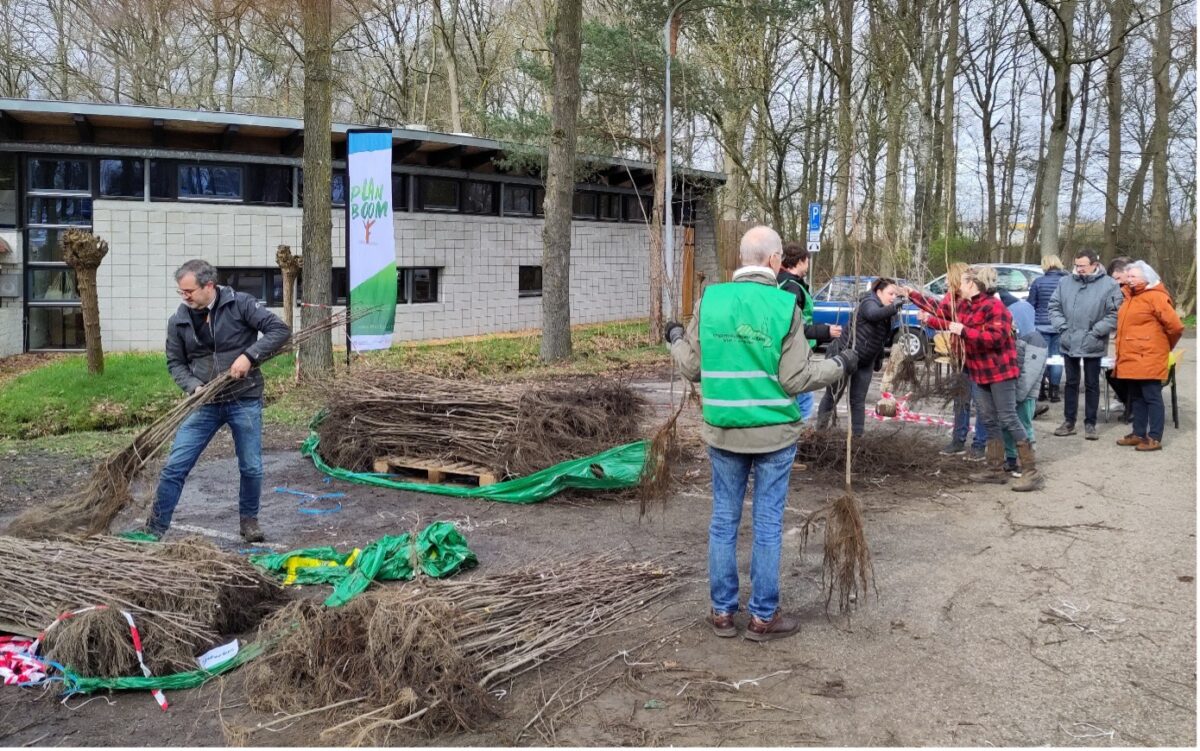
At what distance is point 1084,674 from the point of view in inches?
166

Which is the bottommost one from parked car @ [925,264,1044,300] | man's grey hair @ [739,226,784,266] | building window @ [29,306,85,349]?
building window @ [29,306,85,349]

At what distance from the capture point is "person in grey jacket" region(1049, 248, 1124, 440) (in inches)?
392

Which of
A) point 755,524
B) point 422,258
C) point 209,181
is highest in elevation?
point 209,181

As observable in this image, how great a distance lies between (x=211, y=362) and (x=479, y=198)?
55.1ft

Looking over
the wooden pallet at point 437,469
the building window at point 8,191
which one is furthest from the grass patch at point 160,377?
the building window at point 8,191

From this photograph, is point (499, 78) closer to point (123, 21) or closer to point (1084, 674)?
point (123, 21)

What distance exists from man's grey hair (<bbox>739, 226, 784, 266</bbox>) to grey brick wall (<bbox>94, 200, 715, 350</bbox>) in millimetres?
15094

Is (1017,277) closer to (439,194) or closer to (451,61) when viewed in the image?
(439,194)

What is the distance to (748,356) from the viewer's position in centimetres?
456

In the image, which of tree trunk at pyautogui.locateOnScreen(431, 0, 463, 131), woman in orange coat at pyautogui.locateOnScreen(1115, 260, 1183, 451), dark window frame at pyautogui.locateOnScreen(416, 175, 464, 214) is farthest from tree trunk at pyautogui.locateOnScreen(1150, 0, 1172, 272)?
woman in orange coat at pyautogui.locateOnScreen(1115, 260, 1183, 451)

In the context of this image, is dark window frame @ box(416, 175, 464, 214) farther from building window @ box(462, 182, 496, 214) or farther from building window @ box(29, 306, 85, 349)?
building window @ box(29, 306, 85, 349)

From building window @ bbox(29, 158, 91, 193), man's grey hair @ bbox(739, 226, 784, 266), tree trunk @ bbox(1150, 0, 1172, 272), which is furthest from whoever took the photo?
tree trunk @ bbox(1150, 0, 1172, 272)

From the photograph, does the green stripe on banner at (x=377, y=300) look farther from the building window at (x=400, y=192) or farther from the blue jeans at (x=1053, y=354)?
the blue jeans at (x=1053, y=354)

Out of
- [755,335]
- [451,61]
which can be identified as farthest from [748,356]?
[451,61]
